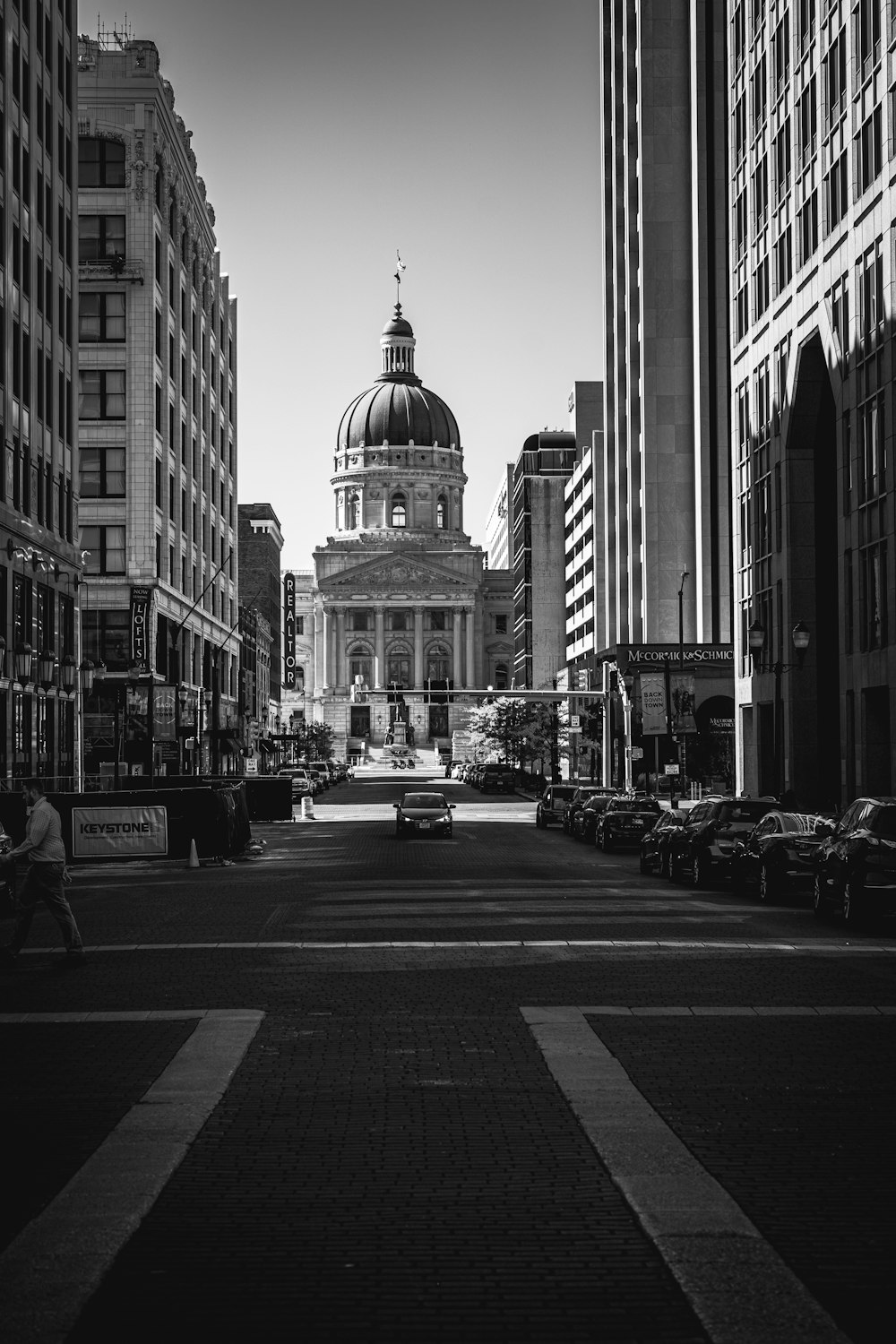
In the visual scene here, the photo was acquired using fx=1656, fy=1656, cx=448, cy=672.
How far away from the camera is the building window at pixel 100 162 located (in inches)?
2945

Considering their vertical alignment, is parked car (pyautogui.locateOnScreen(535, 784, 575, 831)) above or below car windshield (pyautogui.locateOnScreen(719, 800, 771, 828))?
below

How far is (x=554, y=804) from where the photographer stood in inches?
2126

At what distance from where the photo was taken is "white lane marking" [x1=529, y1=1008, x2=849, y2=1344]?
6.14 meters

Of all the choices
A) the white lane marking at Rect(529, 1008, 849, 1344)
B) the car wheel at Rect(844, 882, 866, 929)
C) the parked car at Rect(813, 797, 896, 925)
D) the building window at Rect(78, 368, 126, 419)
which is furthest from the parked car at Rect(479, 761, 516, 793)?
the white lane marking at Rect(529, 1008, 849, 1344)

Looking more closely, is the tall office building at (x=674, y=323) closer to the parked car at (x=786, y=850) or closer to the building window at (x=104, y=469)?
the building window at (x=104, y=469)

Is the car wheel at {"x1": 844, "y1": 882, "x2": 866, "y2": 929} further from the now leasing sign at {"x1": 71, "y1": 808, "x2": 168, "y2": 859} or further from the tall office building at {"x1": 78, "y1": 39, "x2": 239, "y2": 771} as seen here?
the tall office building at {"x1": 78, "y1": 39, "x2": 239, "y2": 771}

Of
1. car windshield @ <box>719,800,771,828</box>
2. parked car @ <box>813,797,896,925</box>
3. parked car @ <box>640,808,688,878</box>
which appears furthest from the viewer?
parked car @ <box>640,808,688,878</box>

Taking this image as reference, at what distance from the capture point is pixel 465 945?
18422 millimetres

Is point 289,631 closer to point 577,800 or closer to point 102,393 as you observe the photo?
point 102,393

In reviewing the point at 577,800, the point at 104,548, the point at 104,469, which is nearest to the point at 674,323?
the point at 104,469

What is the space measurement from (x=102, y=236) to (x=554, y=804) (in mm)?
36783

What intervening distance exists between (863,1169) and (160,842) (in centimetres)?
2771

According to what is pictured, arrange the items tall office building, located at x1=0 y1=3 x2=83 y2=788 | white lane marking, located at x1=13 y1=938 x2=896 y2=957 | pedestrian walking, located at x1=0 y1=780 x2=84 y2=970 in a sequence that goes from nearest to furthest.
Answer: pedestrian walking, located at x1=0 y1=780 x2=84 y2=970, white lane marking, located at x1=13 y1=938 x2=896 y2=957, tall office building, located at x1=0 y1=3 x2=83 y2=788

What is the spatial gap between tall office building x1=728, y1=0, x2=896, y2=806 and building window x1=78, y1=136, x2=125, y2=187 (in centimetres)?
2846
